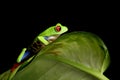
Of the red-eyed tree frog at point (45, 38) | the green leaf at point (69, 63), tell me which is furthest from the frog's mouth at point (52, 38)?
the green leaf at point (69, 63)

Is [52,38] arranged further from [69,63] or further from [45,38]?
[69,63]

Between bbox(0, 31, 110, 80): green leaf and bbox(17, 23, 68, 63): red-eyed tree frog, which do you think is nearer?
bbox(0, 31, 110, 80): green leaf

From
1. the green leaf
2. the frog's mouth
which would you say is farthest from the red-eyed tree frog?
the green leaf

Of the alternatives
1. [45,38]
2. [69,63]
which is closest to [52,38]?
[45,38]

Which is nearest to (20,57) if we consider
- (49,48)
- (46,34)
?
(46,34)

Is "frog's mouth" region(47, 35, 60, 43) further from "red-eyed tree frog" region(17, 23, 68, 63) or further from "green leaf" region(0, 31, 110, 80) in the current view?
"green leaf" region(0, 31, 110, 80)

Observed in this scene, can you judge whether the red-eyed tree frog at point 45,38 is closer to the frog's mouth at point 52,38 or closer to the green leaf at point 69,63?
the frog's mouth at point 52,38

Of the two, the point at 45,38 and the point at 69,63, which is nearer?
the point at 69,63

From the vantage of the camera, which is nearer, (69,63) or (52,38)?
(69,63)
